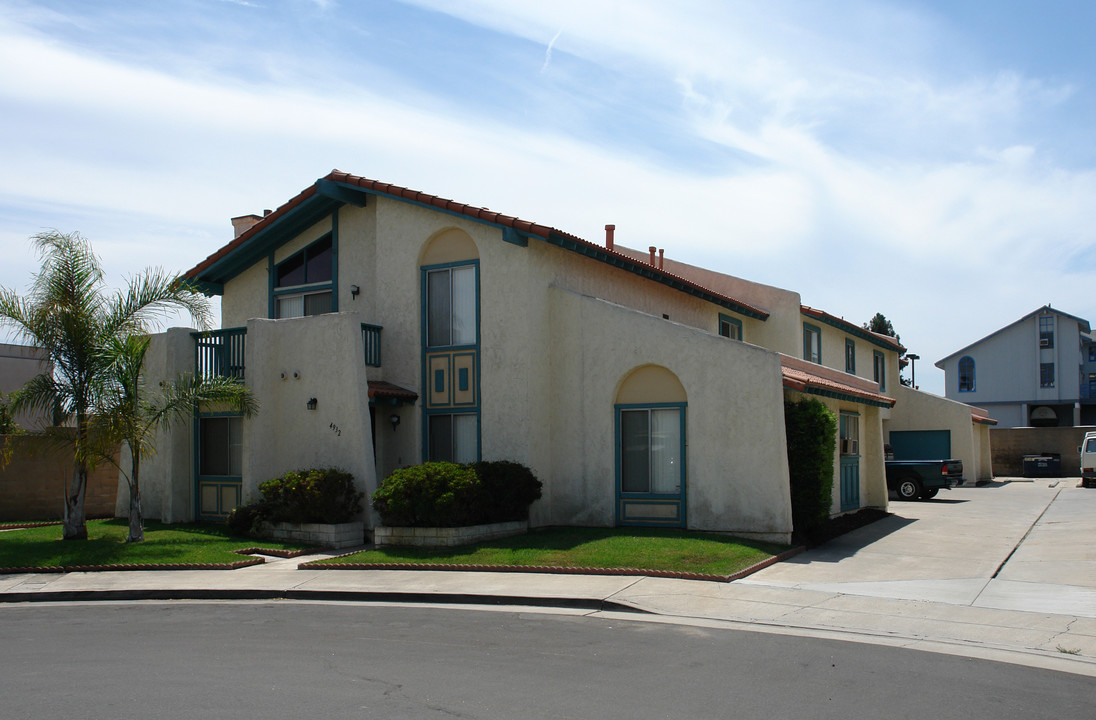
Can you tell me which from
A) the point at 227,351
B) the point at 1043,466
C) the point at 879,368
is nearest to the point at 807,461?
the point at 227,351

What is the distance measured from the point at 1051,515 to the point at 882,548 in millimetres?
7885

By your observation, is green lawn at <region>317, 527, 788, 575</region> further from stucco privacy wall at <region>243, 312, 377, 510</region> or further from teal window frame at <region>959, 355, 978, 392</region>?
teal window frame at <region>959, 355, 978, 392</region>

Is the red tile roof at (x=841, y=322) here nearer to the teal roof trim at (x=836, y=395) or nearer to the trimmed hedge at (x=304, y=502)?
the teal roof trim at (x=836, y=395)

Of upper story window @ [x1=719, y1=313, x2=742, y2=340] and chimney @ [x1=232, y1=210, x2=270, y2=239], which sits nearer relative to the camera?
chimney @ [x1=232, y1=210, x2=270, y2=239]

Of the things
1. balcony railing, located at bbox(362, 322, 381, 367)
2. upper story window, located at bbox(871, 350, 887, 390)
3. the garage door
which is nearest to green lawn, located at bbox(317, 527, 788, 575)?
balcony railing, located at bbox(362, 322, 381, 367)

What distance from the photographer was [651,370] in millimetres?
16781

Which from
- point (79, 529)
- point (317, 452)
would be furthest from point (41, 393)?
point (317, 452)

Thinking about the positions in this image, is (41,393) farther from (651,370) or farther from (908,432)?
(908,432)

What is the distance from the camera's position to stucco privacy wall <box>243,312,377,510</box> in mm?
17156

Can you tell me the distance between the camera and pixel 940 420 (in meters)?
33.3

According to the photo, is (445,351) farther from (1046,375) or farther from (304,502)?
(1046,375)

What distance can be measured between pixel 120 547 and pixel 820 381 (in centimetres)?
1303

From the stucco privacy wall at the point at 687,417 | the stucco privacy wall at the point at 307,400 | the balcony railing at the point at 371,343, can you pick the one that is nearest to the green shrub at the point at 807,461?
the stucco privacy wall at the point at 687,417

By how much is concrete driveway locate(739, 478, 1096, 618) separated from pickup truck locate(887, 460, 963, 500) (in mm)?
3422
